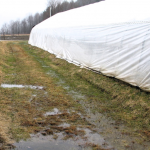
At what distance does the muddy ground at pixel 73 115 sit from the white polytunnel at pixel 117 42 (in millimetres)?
611

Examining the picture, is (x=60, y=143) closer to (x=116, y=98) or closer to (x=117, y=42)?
(x=116, y=98)

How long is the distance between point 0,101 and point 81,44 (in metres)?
7.25

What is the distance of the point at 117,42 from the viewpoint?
28.6 ft

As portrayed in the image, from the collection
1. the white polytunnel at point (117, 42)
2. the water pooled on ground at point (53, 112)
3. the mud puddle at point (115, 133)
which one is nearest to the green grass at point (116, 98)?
the mud puddle at point (115, 133)

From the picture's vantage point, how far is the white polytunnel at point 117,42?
7.19 metres

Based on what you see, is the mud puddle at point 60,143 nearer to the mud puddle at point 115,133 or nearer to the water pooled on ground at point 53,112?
the mud puddle at point 115,133

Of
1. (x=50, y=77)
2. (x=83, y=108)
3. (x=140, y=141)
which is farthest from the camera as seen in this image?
(x=50, y=77)

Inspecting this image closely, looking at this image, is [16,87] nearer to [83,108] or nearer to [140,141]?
[83,108]

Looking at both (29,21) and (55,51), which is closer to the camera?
(55,51)

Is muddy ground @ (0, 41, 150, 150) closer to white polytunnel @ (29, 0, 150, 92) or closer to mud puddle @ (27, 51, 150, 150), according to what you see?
mud puddle @ (27, 51, 150, 150)

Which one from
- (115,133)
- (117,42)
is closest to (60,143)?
(115,133)

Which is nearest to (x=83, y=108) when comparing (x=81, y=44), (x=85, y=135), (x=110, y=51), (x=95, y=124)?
(x=95, y=124)

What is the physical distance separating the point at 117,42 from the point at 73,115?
4317mm

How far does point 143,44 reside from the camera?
23.3ft
